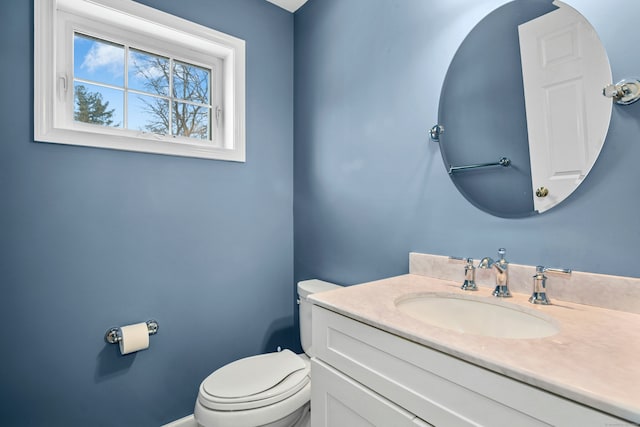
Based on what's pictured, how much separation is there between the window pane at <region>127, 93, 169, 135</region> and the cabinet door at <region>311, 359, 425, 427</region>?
142 cm

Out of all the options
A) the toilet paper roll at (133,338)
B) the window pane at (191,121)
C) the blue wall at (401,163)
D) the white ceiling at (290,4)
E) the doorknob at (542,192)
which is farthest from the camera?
the white ceiling at (290,4)

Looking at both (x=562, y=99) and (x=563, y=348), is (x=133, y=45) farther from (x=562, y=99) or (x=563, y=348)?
(x=563, y=348)

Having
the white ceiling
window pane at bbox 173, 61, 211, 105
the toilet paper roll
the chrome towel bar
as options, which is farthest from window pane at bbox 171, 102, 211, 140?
the chrome towel bar

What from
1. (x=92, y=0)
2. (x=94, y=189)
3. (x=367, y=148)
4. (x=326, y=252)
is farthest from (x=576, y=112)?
(x=92, y=0)

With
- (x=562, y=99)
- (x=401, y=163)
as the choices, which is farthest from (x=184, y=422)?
(x=562, y=99)

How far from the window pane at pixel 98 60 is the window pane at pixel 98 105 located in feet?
0.14

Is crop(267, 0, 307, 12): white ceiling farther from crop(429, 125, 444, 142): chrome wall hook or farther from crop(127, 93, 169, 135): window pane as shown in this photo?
crop(429, 125, 444, 142): chrome wall hook

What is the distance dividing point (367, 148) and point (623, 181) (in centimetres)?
93

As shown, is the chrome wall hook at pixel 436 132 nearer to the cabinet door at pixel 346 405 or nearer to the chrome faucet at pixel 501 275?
the chrome faucet at pixel 501 275

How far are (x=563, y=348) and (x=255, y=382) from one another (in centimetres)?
105

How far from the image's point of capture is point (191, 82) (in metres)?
1.77

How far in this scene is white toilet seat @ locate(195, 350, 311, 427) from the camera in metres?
1.11

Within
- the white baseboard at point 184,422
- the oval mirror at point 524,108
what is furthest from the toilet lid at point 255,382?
the oval mirror at point 524,108

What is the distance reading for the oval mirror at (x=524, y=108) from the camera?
87 centimetres
